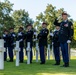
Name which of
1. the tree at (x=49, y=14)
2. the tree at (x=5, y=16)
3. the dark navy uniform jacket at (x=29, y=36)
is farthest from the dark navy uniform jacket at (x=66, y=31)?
the tree at (x=49, y=14)

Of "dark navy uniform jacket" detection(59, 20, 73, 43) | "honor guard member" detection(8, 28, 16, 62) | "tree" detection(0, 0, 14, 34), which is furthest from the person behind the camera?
"tree" detection(0, 0, 14, 34)

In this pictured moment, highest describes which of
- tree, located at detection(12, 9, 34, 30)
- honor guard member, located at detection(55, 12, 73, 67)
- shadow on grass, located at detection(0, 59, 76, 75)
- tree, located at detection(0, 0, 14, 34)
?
tree, located at detection(12, 9, 34, 30)

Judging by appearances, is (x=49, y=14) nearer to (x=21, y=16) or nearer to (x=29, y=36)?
(x=21, y=16)

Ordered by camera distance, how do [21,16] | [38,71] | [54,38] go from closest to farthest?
[38,71], [54,38], [21,16]

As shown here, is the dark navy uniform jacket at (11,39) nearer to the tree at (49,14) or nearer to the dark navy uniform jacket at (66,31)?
the dark navy uniform jacket at (66,31)

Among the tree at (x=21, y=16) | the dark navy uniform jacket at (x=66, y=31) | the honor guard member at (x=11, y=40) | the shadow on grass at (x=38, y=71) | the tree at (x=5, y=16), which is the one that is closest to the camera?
the shadow on grass at (x=38, y=71)

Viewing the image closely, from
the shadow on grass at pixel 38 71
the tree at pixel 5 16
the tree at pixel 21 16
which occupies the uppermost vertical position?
the tree at pixel 21 16

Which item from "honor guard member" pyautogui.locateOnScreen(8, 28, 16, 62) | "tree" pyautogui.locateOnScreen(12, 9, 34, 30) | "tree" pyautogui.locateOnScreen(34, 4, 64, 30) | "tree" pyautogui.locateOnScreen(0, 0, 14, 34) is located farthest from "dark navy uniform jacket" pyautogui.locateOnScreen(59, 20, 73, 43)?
"tree" pyautogui.locateOnScreen(12, 9, 34, 30)

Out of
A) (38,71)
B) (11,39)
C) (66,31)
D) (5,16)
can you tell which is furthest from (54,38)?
(5,16)

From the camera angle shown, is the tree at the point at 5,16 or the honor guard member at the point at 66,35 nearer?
the honor guard member at the point at 66,35

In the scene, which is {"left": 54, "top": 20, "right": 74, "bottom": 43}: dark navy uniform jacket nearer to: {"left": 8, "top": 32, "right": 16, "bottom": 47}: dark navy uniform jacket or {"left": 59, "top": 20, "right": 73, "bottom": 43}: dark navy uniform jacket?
{"left": 59, "top": 20, "right": 73, "bottom": 43}: dark navy uniform jacket

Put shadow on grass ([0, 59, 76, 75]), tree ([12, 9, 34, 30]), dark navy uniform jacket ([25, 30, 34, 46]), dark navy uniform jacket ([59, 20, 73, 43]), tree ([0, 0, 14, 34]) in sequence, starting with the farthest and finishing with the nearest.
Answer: tree ([12, 9, 34, 30])
tree ([0, 0, 14, 34])
dark navy uniform jacket ([25, 30, 34, 46])
dark navy uniform jacket ([59, 20, 73, 43])
shadow on grass ([0, 59, 76, 75])

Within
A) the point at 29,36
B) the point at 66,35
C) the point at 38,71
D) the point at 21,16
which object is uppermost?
the point at 21,16

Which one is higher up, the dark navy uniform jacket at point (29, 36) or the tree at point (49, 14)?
the tree at point (49, 14)
